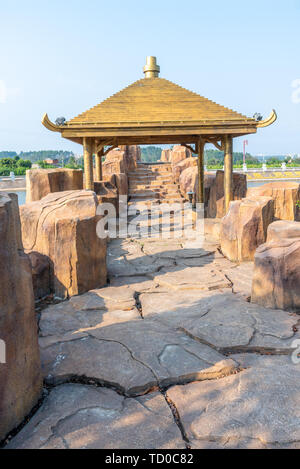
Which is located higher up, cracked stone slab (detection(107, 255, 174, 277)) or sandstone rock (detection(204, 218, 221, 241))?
sandstone rock (detection(204, 218, 221, 241))

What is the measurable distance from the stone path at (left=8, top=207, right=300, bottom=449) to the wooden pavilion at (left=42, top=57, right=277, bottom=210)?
5228 mm

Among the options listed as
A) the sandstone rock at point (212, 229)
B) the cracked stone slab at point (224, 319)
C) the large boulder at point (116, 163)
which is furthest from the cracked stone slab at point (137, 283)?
the large boulder at point (116, 163)

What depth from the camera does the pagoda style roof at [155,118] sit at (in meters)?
8.33

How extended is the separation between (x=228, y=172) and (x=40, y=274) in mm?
6093

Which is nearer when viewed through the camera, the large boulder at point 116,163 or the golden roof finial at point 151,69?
the golden roof finial at point 151,69

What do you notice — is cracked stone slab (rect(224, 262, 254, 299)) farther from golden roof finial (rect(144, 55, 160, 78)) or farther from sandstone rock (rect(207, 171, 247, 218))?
golden roof finial (rect(144, 55, 160, 78))

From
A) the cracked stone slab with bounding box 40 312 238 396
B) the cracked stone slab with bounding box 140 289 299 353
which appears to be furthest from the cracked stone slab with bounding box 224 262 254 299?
the cracked stone slab with bounding box 40 312 238 396

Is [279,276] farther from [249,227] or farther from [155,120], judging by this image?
[155,120]

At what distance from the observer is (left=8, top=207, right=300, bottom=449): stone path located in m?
1.78

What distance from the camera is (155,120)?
835cm

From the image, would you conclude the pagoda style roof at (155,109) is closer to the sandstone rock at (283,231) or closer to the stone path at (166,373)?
the sandstone rock at (283,231)

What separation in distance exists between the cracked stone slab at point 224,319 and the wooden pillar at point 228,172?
17.4 feet

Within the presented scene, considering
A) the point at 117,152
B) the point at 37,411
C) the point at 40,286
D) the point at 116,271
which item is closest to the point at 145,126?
the point at 116,271

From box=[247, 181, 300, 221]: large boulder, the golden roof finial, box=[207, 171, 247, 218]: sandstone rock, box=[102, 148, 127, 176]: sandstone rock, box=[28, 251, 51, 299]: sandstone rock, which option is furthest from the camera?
box=[102, 148, 127, 176]: sandstone rock
